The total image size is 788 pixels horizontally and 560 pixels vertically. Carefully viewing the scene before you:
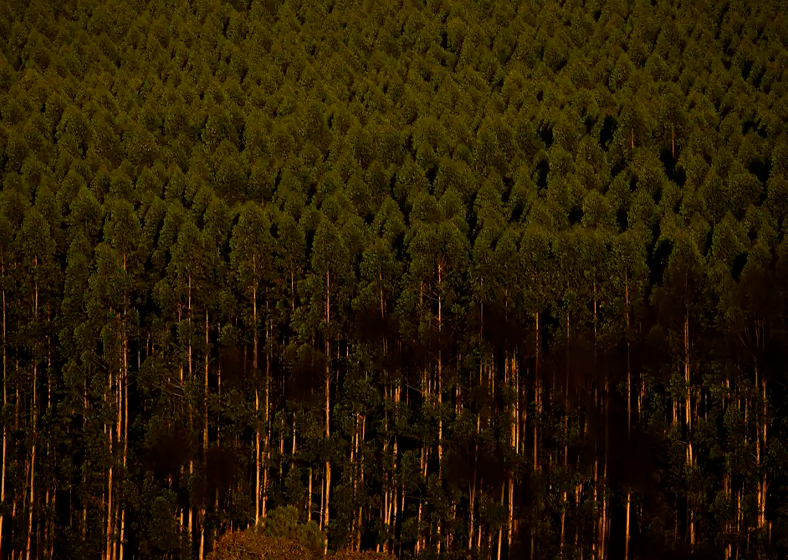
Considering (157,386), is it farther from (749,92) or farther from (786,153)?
(749,92)

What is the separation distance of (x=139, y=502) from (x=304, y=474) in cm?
296

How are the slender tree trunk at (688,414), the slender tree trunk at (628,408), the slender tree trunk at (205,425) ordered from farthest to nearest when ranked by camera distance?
the slender tree trunk at (205,425) < the slender tree trunk at (628,408) < the slender tree trunk at (688,414)

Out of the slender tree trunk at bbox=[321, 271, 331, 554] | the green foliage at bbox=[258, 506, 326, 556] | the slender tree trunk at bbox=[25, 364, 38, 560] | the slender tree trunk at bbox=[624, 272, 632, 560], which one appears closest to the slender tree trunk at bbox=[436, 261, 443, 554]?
the slender tree trunk at bbox=[321, 271, 331, 554]

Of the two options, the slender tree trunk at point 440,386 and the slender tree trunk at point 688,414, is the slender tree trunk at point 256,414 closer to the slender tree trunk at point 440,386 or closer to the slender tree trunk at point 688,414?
the slender tree trunk at point 440,386

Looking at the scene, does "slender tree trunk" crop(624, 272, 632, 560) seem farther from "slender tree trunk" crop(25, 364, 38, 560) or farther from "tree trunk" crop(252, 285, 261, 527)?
"slender tree trunk" crop(25, 364, 38, 560)

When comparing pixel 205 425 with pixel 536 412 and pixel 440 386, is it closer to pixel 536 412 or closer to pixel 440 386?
pixel 440 386

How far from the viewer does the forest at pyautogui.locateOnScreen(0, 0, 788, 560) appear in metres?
19.9

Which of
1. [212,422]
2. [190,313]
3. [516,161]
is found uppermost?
[516,161]

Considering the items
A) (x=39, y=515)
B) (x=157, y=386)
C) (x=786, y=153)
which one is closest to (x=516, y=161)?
(x=786, y=153)

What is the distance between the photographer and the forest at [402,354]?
65.3 feet

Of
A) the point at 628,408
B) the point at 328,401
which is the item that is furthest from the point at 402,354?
the point at 628,408

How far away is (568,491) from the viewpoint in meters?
20.0

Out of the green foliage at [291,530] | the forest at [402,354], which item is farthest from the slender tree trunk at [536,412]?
the green foliage at [291,530]

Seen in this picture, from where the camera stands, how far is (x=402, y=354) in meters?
21.3
